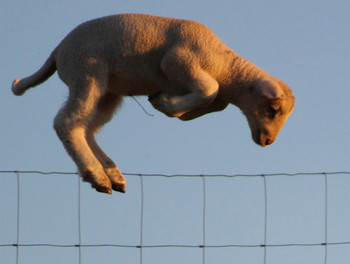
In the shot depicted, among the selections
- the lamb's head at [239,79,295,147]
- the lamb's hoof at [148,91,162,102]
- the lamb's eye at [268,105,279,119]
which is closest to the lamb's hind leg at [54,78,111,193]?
the lamb's hoof at [148,91,162,102]

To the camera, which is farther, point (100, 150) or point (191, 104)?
point (100, 150)

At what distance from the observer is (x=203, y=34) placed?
19.7 feet

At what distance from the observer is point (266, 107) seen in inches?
241

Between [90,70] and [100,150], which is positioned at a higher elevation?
[90,70]

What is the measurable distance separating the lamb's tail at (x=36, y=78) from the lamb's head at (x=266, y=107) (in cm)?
117

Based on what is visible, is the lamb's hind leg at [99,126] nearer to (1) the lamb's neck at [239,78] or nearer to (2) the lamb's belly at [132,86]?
(2) the lamb's belly at [132,86]

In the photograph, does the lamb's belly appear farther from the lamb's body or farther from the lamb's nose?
the lamb's nose

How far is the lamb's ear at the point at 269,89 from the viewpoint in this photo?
6047 millimetres

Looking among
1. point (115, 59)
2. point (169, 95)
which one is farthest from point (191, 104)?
point (115, 59)

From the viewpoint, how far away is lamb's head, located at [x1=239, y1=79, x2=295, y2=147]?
6070mm

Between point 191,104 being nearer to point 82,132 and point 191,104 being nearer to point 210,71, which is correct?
point 210,71

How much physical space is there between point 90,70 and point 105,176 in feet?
2.00

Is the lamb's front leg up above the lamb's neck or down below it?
below

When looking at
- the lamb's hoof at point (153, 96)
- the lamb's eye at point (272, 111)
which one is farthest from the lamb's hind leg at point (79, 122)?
the lamb's eye at point (272, 111)
